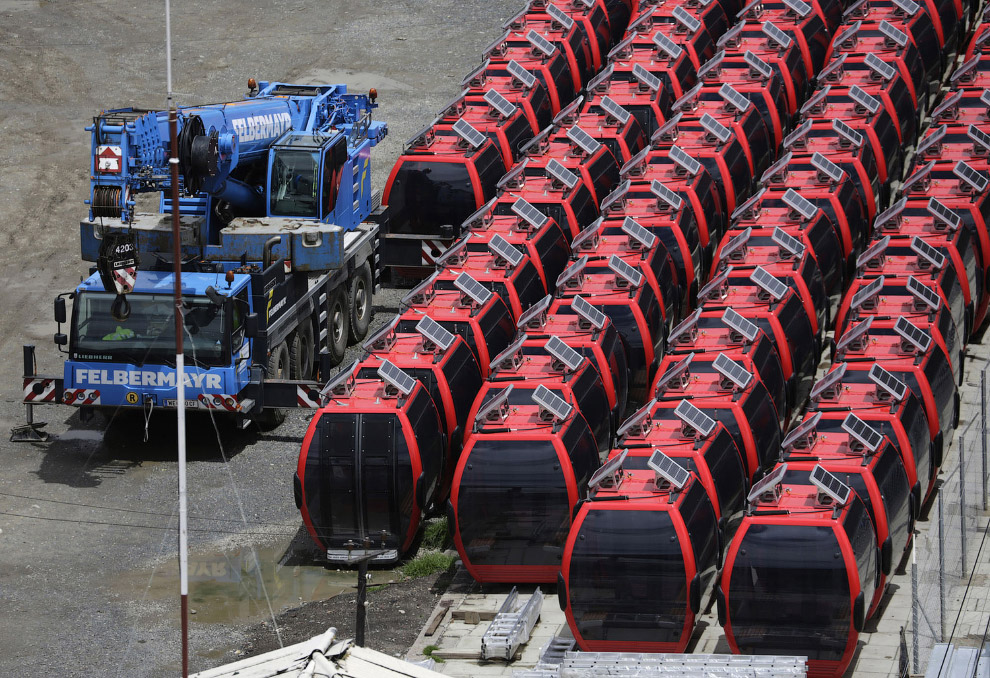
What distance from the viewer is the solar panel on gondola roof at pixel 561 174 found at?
98.5ft

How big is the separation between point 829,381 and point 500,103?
34.6 ft

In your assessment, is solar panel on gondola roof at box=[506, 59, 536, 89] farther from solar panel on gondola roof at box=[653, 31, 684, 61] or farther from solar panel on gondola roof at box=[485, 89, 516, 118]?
solar panel on gondola roof at box=[653, 31, 684, 61]

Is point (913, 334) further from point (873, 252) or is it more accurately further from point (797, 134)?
point (797, 134)

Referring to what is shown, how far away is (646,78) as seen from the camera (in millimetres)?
33594

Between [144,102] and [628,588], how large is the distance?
21.9 m

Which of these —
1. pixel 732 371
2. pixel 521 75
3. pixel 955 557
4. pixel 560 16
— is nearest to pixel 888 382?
pixel 732 371

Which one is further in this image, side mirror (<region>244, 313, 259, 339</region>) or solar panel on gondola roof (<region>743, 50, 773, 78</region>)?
solar panel on gondola roof (<region>743, 50, 773, 78</region>)

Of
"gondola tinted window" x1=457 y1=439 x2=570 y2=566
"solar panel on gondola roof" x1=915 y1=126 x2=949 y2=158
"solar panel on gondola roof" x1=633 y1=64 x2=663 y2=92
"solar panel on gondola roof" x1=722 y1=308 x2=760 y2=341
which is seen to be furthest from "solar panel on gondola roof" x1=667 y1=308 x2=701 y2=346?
"solar panel on gondola roof" x1=633 y1=64 x2=663 y2=92

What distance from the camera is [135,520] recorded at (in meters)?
25.4

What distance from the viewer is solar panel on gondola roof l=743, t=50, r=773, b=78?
33375 millimetres

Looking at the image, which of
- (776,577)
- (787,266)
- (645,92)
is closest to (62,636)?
(776,577)

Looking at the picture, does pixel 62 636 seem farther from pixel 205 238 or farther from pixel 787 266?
pixel 787 266

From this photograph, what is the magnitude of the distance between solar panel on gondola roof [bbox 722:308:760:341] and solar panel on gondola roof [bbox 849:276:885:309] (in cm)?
154

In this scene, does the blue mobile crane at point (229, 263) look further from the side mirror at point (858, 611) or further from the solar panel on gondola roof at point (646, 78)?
the side mirror at point (858, 611)
